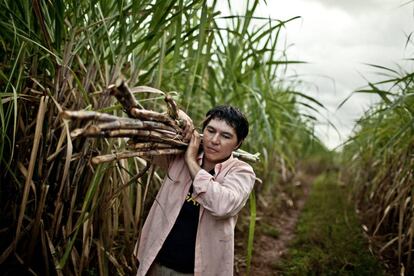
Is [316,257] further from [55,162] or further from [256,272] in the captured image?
[55,162]

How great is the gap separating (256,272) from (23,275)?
170cm

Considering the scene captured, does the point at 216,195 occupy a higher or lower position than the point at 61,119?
lower

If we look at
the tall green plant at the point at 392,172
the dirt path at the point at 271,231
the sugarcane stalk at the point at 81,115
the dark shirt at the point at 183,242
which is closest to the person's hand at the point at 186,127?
the dark shirt at the point at 183,242

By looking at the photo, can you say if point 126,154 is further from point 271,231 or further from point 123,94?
point 271,231

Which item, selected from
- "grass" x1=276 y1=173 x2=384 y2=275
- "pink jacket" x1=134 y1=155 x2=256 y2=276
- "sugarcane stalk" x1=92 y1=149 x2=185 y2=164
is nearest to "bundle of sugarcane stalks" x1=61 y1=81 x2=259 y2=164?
"sugarcane stalk" x1=92 y1=149 x2=185 y2=164

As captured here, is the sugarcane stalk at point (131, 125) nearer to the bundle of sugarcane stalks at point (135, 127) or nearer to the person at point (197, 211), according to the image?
the bundle of sugarcane stalks at point (135, 127)

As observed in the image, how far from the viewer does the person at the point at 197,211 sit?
1427 millimetres

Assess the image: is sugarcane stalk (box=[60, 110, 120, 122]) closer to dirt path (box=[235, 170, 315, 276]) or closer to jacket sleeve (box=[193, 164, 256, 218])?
jacket sleeve (box=[193, 164, 256, 218])

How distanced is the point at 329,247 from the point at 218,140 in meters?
2.22

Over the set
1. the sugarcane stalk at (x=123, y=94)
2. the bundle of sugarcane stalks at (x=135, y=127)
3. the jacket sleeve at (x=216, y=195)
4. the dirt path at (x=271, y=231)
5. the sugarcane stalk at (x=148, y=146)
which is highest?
the sugarcane stalk at (x=123, y=94)

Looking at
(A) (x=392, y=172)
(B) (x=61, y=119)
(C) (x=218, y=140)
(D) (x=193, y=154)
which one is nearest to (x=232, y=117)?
(C) (x=218, y=140)

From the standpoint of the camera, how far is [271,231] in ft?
12.3

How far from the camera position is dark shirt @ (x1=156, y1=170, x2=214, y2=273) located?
1467mm

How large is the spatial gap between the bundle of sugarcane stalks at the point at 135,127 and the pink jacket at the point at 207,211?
0.15 metres
